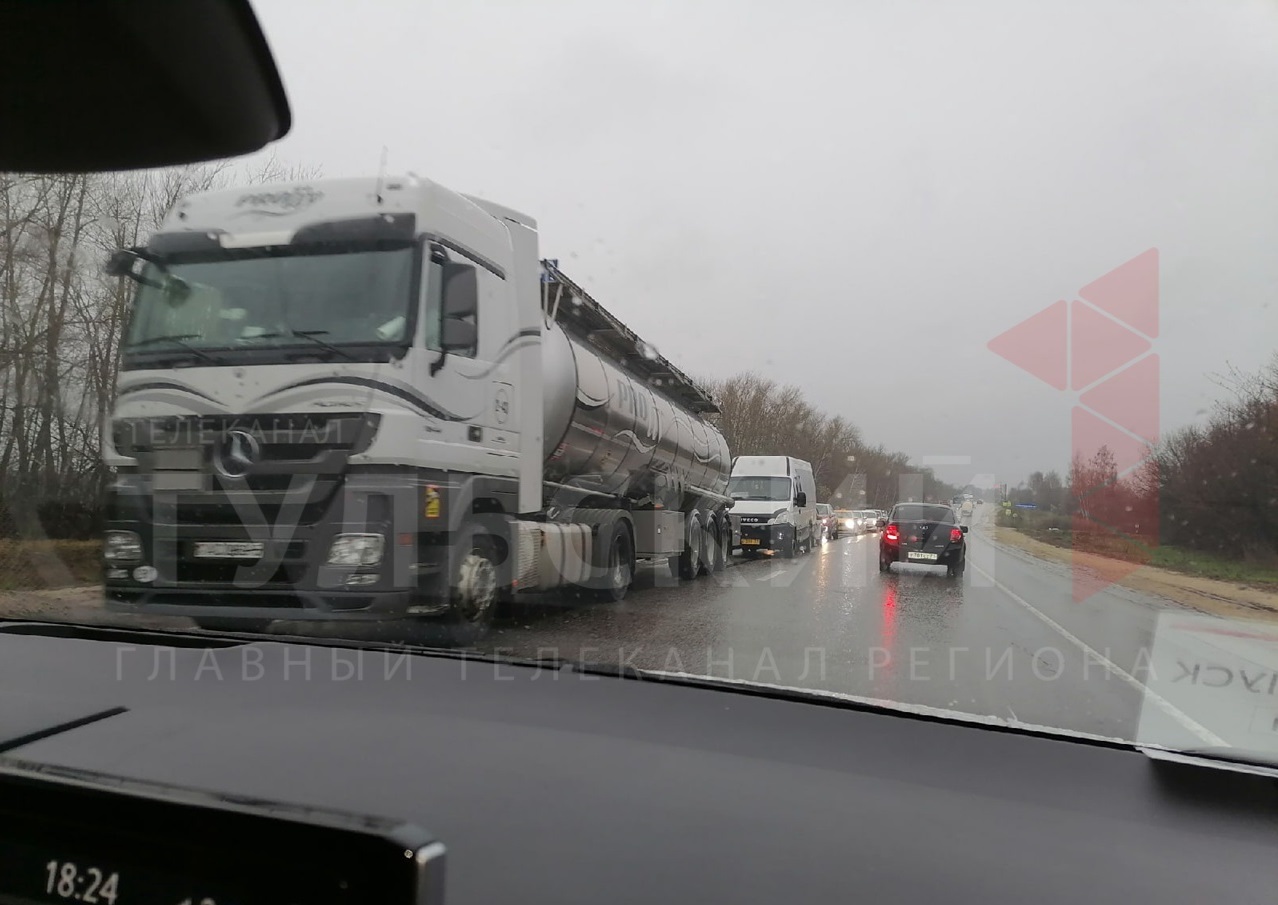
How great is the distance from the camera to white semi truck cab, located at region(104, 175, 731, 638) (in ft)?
20.1

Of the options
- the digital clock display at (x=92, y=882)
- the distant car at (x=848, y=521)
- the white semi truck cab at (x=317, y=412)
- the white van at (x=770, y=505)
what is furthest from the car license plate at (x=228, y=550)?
the distant car at (x=848, y=521)

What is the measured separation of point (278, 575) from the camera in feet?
20.1

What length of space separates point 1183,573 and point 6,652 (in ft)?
36.6

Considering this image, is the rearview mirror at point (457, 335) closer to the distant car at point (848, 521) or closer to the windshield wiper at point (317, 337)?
the windshield wiper at point (317, 337)

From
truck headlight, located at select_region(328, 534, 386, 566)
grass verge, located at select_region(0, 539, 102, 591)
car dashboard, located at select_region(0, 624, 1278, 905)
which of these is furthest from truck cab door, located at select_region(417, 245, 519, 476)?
car dashboard, located at select_region(0, 624, 1278, 905)

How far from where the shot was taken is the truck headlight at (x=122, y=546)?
20.6 ft

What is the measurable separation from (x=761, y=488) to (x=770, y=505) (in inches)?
44.6

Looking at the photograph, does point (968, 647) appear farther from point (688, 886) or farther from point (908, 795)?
point (688, 886)

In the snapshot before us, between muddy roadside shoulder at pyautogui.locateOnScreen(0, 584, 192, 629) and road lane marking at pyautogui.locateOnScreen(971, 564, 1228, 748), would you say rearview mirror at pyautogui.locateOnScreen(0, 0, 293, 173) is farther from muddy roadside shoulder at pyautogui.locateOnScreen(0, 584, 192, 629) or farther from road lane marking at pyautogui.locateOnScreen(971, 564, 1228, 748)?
muddy roadside shoulder at pyautogui.locateOnScreen(0, 584, 192, 629)

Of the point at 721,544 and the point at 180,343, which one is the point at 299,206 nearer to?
the point at 180,343

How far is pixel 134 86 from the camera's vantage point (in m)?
1.60

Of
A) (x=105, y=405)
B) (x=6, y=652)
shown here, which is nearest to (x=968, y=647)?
(x=6, y=652)

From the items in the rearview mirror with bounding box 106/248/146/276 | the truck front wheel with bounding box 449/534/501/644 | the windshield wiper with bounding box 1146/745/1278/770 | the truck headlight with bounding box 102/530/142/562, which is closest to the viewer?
the windshield wiper with bounding box 1146/745/1278/770

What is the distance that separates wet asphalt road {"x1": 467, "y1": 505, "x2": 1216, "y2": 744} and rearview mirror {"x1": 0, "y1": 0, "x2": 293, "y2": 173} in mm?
2766
